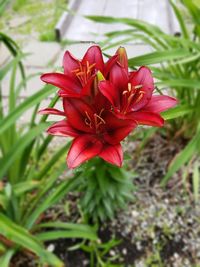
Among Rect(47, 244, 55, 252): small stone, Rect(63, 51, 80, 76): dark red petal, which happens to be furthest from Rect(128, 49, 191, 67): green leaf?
Rect(47, 244, 55, 252): small stone

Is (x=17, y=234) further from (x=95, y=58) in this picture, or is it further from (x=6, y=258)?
(x=95, y=58)

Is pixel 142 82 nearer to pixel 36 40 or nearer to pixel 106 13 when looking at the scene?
pixel 36 40

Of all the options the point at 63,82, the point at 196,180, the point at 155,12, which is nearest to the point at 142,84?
the point at 63,82

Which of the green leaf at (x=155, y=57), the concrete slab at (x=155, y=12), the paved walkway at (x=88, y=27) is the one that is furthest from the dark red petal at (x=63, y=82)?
the concrete slab at (x=155, y=12)

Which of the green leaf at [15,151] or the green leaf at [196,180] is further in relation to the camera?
the green leaf at [196,180]

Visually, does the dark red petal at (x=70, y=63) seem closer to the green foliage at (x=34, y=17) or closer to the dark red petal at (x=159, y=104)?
the dark red petal at (x=159, y=104)

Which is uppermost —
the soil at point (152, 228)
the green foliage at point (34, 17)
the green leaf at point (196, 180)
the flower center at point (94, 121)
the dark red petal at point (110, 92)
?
the green foliage at point (34, 17)
